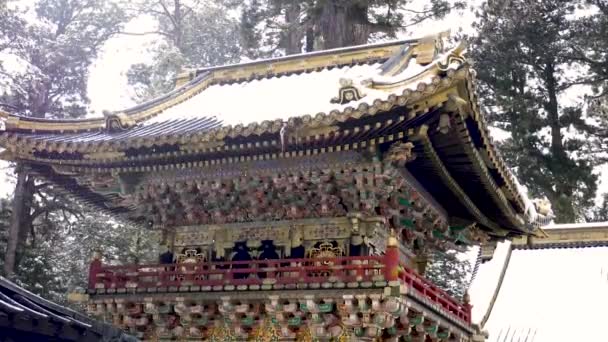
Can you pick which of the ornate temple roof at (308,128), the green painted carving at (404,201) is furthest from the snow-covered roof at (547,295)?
the green painted carving at (404,201)

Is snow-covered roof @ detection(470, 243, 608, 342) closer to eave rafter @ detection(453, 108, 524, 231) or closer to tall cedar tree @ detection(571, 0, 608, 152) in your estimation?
eave rafter @ detection(453, 108, 524, 231)

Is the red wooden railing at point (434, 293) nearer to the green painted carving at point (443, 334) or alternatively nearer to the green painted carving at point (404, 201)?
the green painted carving at point (443, 334)

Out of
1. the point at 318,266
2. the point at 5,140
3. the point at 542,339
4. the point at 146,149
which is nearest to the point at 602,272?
the point at 542,339

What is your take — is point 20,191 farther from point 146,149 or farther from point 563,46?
point 563,46

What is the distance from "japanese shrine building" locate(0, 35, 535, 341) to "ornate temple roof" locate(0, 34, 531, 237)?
3 cm

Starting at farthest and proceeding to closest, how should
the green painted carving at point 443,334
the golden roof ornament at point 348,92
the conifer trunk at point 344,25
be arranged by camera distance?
the conifer trunk at point 344,25, the green painted carving at point 443,334, the golden roof ornament at point 348,92

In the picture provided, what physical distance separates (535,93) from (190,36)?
781 inches

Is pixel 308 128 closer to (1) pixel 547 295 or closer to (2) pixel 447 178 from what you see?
(2) pixel 447 178

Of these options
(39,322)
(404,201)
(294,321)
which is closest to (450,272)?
(404,201)

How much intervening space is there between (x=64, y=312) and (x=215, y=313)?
4.57 m

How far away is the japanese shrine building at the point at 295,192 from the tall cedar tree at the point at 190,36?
2390cm

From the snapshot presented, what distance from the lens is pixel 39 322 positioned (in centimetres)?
510

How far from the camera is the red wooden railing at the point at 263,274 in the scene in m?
8.88

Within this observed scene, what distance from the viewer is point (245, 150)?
945 centimetres
